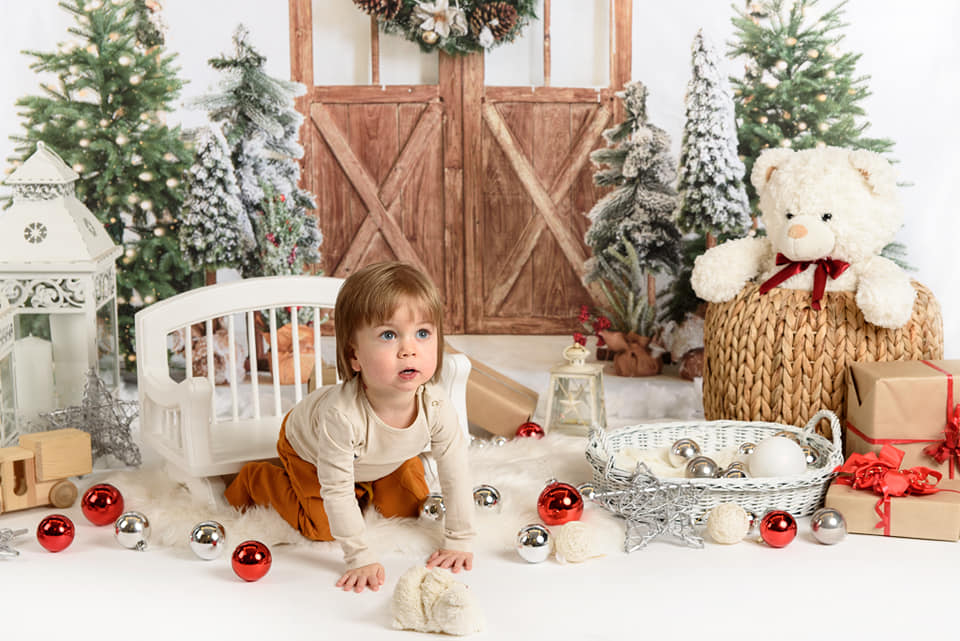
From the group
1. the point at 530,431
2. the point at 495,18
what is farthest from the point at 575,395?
the point at 495,18

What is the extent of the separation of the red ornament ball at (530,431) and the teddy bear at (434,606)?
1.33 m

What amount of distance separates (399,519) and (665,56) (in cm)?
299

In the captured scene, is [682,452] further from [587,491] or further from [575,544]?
[575,544]

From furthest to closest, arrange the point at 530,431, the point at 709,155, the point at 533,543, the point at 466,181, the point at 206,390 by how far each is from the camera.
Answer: the point at 466,181
the point at 709,155
the point at 530,431
the point at 206,390
the point at 533,543

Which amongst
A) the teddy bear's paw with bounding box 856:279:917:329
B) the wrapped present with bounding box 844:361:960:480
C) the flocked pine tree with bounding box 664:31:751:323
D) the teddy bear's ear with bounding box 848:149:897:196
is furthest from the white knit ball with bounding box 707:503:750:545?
the flocked pine tree with bounding box 664:31:751:323

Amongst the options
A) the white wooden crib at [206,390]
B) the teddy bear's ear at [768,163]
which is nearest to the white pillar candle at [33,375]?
the white wooden crib at [206,390]

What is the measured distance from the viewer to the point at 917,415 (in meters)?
2.85

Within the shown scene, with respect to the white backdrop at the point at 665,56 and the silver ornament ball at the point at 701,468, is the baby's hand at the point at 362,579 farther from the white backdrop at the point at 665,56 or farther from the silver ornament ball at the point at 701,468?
the white backdrop at the point at 665,56

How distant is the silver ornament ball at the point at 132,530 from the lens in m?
2.54

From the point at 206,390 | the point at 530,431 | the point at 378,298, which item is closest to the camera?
the point at 378,298

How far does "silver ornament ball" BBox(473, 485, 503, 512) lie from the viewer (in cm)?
274

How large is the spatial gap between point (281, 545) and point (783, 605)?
1217 millimetres

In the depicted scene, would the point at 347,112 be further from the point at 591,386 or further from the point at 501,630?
the point at 501,630

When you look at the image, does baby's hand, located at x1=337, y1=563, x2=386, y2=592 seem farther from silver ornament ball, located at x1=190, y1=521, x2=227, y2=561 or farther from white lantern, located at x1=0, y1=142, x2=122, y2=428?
white lantern, located at x1=0, y1=142, x2=122, y2=428
